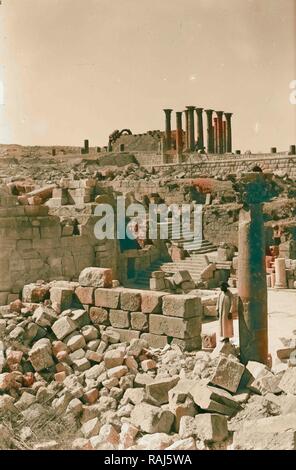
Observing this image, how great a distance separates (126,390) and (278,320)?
6316 millimetres

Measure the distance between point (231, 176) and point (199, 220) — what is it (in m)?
5.10

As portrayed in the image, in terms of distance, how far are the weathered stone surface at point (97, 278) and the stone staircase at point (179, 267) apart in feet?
31.4

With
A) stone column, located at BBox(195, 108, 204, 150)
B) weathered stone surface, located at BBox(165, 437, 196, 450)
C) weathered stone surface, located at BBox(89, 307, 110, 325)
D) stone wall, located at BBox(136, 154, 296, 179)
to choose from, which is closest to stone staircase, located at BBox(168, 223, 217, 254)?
stone wall, located at BBox(136, 154, 296, 179)

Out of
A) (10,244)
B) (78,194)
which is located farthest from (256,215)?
(78,194)

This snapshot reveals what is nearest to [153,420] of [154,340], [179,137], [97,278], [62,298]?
[154,340]

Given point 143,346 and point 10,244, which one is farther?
point 10,244

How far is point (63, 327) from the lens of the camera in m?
8.55

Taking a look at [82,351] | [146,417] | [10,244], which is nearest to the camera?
[146,417]

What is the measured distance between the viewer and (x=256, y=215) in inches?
339

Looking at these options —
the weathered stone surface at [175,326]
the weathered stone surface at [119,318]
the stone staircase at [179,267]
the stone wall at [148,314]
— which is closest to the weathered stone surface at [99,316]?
the stone wall at [148,314]

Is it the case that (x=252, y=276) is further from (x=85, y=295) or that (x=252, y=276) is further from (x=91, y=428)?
(x=91, y=428)

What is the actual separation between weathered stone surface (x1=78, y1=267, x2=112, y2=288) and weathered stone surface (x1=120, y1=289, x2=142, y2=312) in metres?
0.48

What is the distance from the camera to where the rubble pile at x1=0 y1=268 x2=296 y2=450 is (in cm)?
584

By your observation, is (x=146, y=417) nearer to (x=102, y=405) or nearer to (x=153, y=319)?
(x=102, y=405)
